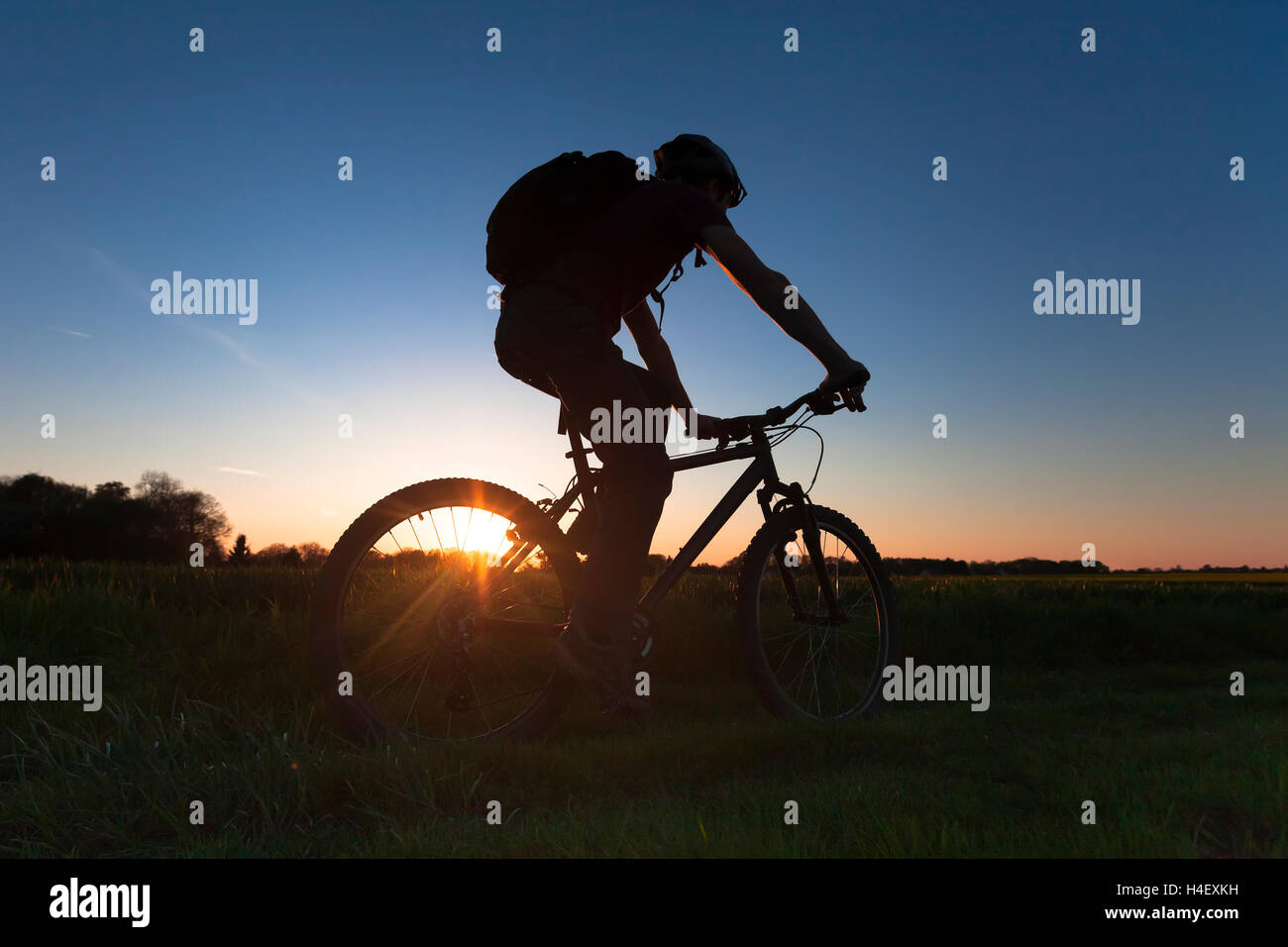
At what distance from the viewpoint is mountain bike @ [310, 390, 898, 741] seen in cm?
369

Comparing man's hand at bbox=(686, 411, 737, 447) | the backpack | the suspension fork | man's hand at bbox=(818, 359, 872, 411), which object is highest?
the backpack

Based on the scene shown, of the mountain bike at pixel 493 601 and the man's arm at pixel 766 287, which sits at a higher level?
the man's arm at pixel 766 287

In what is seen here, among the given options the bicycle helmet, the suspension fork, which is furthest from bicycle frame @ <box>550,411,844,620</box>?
the bicycle helmet

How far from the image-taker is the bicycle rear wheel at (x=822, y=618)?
4.18 metres

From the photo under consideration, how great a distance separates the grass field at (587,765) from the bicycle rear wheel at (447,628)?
28cm

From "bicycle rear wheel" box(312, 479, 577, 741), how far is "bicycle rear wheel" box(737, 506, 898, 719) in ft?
3.53

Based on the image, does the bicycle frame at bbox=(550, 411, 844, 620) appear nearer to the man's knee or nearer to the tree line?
the man's knee

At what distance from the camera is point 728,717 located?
4.41 metres

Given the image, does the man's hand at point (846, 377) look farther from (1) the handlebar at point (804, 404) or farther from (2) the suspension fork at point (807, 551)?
(2) the suspension fork at point (807, 551)

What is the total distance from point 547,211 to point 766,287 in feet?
3.55

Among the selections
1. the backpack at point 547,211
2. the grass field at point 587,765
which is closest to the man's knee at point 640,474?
the backpack at point 547,211

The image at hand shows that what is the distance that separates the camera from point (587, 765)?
3314 millimetres
